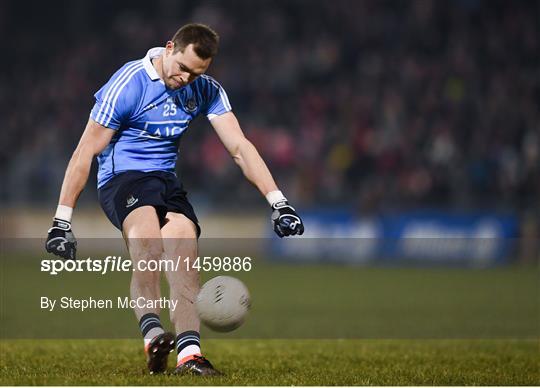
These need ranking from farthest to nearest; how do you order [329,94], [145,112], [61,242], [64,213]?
[329,94] → [145,112] → [64,213] → [61,242]

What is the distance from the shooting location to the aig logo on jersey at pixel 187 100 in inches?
269

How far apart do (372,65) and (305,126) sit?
2.33m

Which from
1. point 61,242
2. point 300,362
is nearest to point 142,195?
point 61,242

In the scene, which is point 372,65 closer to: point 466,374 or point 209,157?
point 209,157

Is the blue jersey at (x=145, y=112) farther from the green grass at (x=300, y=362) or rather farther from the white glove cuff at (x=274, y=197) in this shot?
the green grass at (x=300, y=362)

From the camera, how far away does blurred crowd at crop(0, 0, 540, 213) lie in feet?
63.4

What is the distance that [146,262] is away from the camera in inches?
259

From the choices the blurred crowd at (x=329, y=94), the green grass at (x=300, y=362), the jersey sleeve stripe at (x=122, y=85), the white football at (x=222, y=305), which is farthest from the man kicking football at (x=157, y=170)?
the blurred crowd at (x=329, y=94)

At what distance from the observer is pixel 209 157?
2044cm

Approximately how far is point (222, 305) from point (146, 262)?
0.54 meters

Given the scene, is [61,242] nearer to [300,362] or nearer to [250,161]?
[250,161]

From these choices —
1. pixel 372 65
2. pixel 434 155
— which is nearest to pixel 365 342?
pixel 434 155

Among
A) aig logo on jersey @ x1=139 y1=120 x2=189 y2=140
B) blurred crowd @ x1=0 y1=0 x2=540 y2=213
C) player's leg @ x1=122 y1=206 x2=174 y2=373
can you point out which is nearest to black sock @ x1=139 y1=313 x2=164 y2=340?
player's leg @ x1=122 y1=206 x2=174 y2=373

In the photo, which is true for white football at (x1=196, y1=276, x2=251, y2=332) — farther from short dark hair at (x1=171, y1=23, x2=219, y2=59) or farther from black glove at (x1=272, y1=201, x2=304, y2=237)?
short dark hair at (x1=171, y1=23, x2=219, y2=59)
